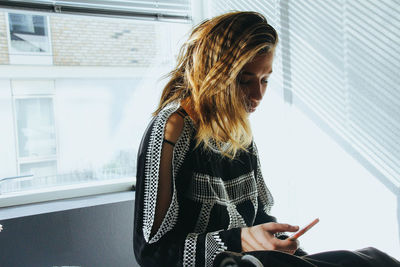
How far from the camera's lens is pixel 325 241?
5.05ft

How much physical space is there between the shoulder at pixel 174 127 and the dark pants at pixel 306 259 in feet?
1.12

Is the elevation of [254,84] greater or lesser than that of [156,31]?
lesser

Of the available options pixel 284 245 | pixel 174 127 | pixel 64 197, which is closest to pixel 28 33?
pixel 64 197

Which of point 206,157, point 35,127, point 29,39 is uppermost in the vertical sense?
point 29,39

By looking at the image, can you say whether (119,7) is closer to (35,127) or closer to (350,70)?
(35,127)

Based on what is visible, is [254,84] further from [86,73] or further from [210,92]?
[86,73]

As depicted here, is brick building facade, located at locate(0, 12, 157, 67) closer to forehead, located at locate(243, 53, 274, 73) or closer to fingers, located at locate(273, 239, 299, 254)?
forehead, located at locate(243, 53, 274, 73)

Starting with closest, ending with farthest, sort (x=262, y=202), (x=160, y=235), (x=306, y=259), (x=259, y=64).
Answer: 1. (x=306, y=259)
2. (x=160, y=235)
3. (x=259, y=64)
4. (x=262, y=202)

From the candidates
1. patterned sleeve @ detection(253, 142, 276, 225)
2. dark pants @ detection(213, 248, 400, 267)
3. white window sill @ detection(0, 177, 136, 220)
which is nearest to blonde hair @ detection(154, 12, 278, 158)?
patterned sleeve @ detection(253, 142, 276, 225)

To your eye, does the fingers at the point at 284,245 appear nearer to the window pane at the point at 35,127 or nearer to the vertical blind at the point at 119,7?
the window pane at the point at 35,127

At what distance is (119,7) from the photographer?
2.02 m

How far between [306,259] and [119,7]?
1.79 meters

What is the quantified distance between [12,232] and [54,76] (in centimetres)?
87

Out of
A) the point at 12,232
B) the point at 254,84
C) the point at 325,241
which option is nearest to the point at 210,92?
the point at 254,84
